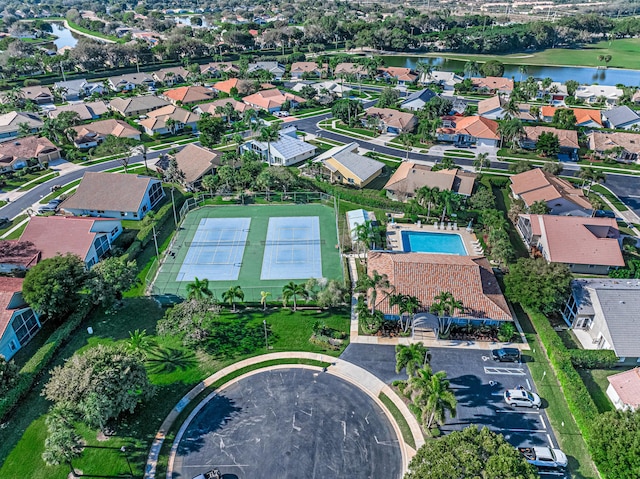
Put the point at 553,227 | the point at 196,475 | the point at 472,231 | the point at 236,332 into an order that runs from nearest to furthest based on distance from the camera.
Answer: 1. the point at 196,475
2. the point at 236,332
3. the point at 553,227
4. the point at 472,231

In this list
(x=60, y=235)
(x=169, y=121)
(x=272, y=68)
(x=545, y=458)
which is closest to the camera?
(x=545, y=458)

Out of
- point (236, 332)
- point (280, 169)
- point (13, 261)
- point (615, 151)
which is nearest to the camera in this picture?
point (236, 332)

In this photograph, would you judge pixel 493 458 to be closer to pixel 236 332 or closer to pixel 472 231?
pixel 236 332

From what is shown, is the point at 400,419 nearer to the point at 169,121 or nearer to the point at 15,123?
the point at 169,121

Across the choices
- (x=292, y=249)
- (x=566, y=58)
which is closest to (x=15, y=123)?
(x=292, y=249)

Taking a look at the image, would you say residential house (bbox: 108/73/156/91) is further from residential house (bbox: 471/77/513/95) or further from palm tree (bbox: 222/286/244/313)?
palm tree (bbox: 222/286/244/313)

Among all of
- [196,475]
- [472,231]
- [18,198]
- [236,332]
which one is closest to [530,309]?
[472,231]

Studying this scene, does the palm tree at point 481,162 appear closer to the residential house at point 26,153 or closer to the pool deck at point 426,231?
the pool deck at point 426,231
